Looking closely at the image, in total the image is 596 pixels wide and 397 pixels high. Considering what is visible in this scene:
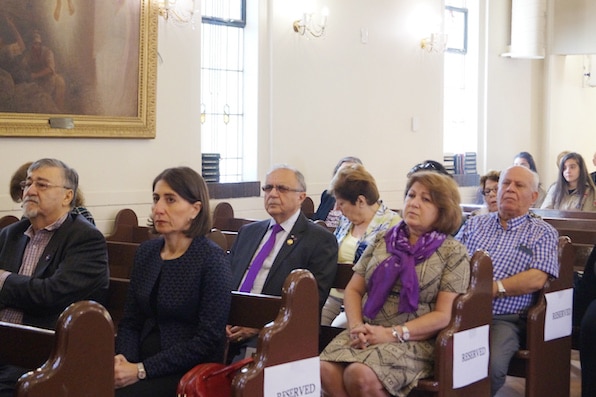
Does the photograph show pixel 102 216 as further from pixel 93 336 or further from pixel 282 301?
pixel 93 336

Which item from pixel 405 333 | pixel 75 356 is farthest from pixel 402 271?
pixel 75 356

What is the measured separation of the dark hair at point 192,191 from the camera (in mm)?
3465

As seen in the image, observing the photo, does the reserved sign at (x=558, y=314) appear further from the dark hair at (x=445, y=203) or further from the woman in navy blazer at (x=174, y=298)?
the woman in navy blazer at (x=174, y=298)

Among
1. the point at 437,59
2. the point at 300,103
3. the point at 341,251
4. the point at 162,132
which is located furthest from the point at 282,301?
the point at 437,59

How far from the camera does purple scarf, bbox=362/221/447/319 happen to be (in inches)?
147

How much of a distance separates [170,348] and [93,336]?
0.71 metres

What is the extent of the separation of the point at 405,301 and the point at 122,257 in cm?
197

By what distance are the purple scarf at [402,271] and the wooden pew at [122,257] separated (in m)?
1.70

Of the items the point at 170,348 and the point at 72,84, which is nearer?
the point at 170,348

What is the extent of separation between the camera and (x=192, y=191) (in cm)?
348

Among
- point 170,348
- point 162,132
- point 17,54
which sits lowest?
point 170,348

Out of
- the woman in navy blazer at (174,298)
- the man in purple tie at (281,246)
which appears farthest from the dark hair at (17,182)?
the woman in navy blazer at (174,298)

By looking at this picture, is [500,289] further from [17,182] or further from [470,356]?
[17,182]

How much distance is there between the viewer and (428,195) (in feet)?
12.7
